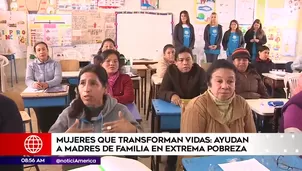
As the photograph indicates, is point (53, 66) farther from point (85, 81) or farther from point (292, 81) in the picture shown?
point (292, 81)

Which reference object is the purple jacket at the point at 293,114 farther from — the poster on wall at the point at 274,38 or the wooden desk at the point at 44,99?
the poster on wall at the point at 274,38

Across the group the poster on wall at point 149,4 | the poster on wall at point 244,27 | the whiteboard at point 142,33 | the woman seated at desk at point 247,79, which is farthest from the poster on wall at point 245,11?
the woman seated at desk at point 247,79

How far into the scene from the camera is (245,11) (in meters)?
5.32

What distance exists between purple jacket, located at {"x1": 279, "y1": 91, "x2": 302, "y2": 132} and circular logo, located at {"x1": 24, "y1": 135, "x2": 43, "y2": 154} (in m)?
0.83

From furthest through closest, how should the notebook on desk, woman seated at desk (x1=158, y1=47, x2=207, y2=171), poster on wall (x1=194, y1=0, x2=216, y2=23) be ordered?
poster on wall (x1=194, y1=0, x2=216, y2=23) → the notebook on desk → woman seated at desk (x1=158, y1=47, x2=207, y2=171)

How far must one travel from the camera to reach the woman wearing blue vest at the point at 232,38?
16.5ft

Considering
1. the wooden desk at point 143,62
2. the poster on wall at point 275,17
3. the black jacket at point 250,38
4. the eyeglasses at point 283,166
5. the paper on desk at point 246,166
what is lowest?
the eyeglasses at point 283,166

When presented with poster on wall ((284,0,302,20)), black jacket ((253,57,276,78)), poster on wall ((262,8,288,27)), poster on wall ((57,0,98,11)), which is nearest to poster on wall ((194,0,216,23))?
poster on wall ((262,8,288,27))

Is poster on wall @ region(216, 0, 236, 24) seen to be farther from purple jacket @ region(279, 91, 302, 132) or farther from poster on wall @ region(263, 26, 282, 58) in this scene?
purple jacket @ region(279, 91, 302, 132)

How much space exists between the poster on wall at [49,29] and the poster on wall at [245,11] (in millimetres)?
2741

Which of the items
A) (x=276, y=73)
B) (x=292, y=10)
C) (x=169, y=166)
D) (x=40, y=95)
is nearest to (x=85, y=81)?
(x=169, y=166)

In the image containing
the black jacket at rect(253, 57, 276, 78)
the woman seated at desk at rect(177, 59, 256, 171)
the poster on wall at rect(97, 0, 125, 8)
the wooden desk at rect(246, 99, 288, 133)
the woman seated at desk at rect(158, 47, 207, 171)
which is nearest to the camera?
the woman seated at desk at rect(177, 59, 256, 171)

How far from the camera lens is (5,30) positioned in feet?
15.7

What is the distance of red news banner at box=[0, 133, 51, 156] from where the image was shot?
34.3 inches
